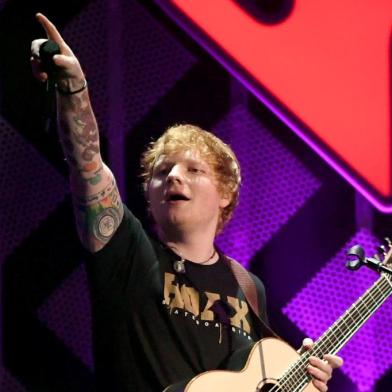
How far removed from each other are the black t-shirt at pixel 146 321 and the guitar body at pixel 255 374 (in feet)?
0.20

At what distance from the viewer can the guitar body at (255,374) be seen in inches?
83.7

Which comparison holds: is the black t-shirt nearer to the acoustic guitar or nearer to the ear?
the acoustic guitar

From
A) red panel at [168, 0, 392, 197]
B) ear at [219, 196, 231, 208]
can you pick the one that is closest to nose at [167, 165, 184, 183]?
ear at [219, 196, 231, 208]

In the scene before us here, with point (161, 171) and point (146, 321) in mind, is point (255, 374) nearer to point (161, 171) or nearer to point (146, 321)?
point (146, 321)

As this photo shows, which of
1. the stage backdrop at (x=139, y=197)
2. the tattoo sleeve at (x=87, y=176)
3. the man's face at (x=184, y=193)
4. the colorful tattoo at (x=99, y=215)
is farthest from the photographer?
the stage backdrop at (x=139, y=197)

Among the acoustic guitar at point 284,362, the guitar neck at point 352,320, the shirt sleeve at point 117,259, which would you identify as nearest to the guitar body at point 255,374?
the acoustic guitar at point 284,362

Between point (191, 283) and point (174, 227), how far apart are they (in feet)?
0.62

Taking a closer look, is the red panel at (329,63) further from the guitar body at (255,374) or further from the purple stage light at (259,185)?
the guitar body at (255,374)

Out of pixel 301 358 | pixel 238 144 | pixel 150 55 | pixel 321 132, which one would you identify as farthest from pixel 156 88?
pixel 301 358

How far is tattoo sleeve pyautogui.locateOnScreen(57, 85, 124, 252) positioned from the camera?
1972 mm

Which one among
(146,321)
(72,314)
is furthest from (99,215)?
(72,314)

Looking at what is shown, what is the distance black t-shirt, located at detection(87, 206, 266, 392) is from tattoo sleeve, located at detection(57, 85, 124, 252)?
0.05m

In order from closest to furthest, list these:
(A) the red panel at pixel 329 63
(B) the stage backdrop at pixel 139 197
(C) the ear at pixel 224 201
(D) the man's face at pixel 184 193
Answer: (D) the man's face at pixel 184 193 → (C) the ear at pixel 224 201 → (B) the stage backdrop at pixel 139 197 → (A) the red panel at pixel 329 63

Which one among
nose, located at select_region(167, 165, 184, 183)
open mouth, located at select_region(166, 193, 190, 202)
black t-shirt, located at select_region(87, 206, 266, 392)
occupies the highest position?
nose, located at select_region(167, 165, 184, 183)
